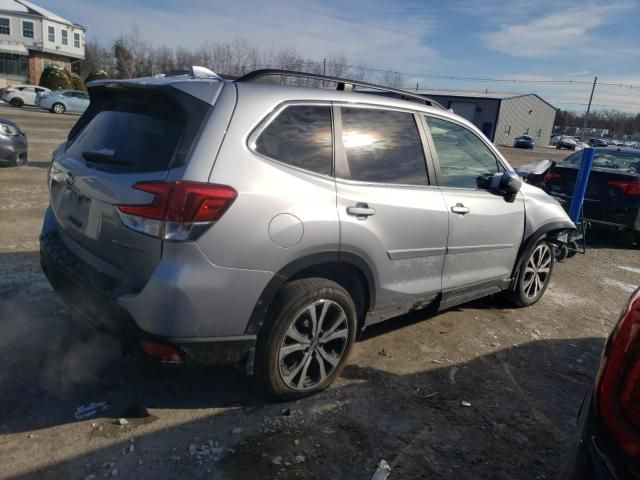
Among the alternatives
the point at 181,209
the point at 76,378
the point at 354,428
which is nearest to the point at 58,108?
the point at 76,378

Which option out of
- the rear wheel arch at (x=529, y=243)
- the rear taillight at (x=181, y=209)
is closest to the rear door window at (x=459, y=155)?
the rear wheel arch at (x=529, y=243)

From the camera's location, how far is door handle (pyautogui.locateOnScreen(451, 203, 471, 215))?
3.73 m

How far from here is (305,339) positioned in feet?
9.90

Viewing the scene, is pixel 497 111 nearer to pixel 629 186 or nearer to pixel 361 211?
pixel 629 186

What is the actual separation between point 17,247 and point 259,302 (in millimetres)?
3983

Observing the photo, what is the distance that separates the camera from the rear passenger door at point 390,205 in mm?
3072

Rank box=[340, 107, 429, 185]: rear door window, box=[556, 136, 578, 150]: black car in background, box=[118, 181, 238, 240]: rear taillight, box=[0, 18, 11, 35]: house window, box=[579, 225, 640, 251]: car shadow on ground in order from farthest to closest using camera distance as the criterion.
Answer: box=[556, 136, 578, 150]: black car in background
box=[0, 18, 11, 35]: house window
box=[579, 225, 640, 251]: car shadow on ground
box=[340, 107, 429, 185]: rear door window
box=[118, 181, 238, 240]: rear taillight

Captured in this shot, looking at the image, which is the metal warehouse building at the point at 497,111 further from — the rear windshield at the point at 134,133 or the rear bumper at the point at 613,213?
the rear windshield at the point at 134,133

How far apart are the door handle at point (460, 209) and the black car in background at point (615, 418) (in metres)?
2.02

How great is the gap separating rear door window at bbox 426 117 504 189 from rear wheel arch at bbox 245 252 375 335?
3.43 ft

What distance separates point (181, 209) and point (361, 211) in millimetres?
1119

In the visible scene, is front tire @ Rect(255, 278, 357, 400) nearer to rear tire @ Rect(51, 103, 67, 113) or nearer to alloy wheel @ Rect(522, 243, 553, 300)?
alloy wheel @ Rect(522, 243, 553, 300)

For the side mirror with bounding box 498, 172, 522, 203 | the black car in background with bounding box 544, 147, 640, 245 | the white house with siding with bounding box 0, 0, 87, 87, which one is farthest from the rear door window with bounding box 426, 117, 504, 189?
the white house with siding with bounding box 0, 0, 87, 87

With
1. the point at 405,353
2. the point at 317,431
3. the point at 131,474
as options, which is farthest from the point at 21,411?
the point at 405,353
